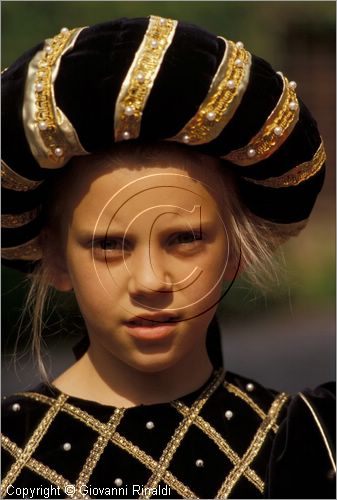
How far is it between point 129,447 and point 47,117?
2.06ft

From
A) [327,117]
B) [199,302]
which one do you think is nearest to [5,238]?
[199,302]

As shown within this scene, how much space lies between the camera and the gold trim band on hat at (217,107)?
1.51 meters

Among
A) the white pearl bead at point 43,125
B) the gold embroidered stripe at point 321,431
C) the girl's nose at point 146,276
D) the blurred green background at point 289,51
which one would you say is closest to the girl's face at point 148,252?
the girl's nose at point 146,276

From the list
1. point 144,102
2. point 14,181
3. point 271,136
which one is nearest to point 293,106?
point 271,136

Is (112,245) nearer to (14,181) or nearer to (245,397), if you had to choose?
(14,181)

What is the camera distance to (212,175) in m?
1.59

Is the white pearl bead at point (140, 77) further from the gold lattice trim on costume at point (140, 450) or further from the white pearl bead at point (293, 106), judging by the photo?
the gold lattice trim on costume at point (140, 450)

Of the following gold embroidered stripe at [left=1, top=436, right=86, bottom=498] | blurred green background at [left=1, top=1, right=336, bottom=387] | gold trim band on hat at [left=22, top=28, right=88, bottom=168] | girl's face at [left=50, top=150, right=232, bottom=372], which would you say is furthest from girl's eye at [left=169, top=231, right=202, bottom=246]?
blurred green background at [left=1, top=1, right=336, bottom=387]

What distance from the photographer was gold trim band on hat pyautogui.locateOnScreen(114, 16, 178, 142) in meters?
1.48

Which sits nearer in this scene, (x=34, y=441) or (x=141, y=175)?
(x=141, y=175)

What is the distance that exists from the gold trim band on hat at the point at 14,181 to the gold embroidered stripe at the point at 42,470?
1.63 ft

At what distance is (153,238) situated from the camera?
1.50 metres

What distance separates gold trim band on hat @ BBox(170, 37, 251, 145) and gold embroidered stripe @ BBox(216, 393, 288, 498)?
0.58 m

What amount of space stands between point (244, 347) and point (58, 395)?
3858 millimetres
